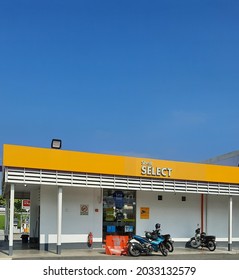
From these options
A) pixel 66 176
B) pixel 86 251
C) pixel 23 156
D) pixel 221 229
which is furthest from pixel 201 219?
pixel 23 156

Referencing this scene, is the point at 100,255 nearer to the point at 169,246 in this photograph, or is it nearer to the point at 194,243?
the point at 169,246

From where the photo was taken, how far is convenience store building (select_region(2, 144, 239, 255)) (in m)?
17.4

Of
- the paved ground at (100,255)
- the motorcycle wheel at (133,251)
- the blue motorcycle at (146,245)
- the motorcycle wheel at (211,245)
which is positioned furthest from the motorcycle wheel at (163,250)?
the motorcycle wheel at (211,245)

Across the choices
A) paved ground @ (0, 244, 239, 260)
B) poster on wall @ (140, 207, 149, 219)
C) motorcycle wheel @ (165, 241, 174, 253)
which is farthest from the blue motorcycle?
poster on wall @ (140, 207, 149, 219)

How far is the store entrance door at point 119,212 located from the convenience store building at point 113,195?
0.05 meters

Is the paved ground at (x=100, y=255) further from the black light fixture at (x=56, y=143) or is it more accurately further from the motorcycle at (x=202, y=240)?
the black light fixture at (x=56, y=143)

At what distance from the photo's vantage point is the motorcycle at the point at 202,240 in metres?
21.3

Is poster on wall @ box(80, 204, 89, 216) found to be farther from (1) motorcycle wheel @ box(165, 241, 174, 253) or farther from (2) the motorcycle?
(2) the motorcycle

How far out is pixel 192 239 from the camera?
21.9m

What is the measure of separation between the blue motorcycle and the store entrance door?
2.49 m

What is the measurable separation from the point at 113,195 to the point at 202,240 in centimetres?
489

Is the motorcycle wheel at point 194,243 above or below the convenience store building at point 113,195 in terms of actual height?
below

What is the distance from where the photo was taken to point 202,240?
21.6m
